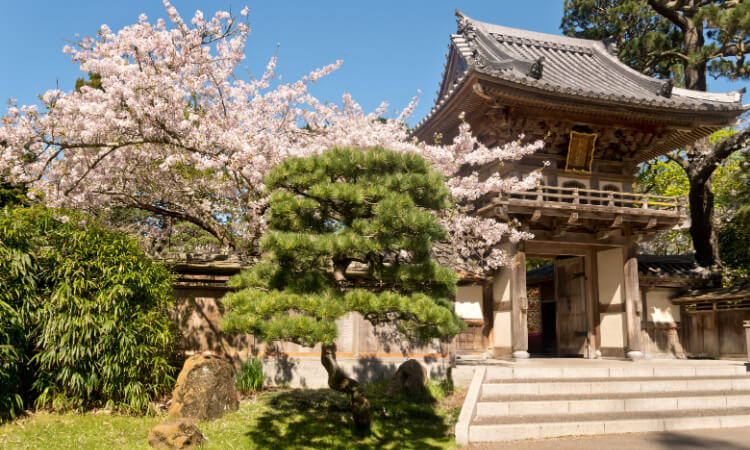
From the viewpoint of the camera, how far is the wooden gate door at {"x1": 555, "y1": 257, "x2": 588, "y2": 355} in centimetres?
1500

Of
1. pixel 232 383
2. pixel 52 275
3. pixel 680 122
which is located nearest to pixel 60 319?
pixel 52 275

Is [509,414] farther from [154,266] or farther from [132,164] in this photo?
Answer: [132,164]

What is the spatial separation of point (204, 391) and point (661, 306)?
1326cm

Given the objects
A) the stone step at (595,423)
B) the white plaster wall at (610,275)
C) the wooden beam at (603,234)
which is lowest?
the stone step at (595,423)

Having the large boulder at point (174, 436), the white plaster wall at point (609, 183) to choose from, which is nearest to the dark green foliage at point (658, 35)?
the white plaster wall at point (609, 183)

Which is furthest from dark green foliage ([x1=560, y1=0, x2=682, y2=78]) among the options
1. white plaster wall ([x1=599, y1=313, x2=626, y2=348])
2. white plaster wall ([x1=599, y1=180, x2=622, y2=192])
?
white plaster wall ([x1=599, y1=313, x2=626, y2=348])

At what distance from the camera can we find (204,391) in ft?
26.0

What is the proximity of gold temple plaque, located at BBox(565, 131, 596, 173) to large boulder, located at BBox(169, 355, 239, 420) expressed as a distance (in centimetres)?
1026

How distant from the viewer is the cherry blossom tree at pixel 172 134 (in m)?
8.66

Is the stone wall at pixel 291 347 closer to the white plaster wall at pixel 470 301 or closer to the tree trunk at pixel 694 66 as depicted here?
the white plaster wall at pixel 470 301

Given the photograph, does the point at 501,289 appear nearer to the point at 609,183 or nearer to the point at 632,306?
the point at 632,306

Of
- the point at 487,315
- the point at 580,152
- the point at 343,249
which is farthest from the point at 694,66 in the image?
the point at 343,249

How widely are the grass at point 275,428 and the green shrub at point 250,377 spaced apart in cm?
48

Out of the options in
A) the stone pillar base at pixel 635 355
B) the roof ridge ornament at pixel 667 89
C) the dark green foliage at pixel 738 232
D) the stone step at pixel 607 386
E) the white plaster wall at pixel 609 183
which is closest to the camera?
the stone step at pixel 607 386
